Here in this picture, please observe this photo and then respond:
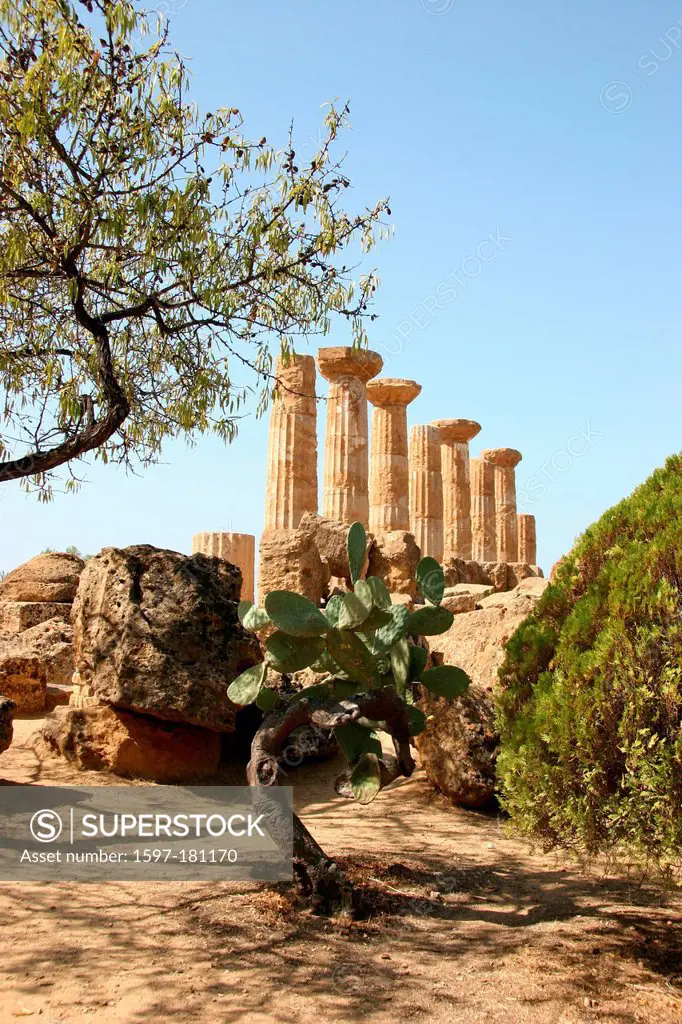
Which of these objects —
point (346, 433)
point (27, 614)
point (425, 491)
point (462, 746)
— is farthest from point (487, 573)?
point (462, 746)

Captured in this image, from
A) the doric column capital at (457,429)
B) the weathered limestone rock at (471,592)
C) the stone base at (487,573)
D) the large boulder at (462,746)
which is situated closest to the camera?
the large boulder at (462,746)

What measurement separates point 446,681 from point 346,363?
546 inches

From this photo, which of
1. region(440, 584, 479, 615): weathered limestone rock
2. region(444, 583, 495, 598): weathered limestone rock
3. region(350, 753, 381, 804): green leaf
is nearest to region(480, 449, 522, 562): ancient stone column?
region(444, 583, 495, 598): weathered limestone rock

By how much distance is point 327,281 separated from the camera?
779 cm

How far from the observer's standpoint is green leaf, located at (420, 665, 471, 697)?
5.07 m

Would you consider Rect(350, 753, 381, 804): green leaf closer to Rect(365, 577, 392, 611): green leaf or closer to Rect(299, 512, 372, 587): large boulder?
Rect(365, 577, 392, 611): green leaf

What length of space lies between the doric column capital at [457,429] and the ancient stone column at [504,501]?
3.13 m

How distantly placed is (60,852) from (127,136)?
509cm

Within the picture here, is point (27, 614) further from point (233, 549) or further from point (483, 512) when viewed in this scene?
point (483, 512)

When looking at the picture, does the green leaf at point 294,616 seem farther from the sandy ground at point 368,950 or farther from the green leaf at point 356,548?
the sandy ground at point 368,950

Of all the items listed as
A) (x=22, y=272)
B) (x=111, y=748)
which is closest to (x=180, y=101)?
(x=22, y=272)

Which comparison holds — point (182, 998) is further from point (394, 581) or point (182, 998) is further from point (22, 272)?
point (394, 581)

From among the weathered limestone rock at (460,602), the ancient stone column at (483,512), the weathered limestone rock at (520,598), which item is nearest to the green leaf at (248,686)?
the weathered limestone rock at (520,598)

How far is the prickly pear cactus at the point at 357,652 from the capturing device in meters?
4.71
